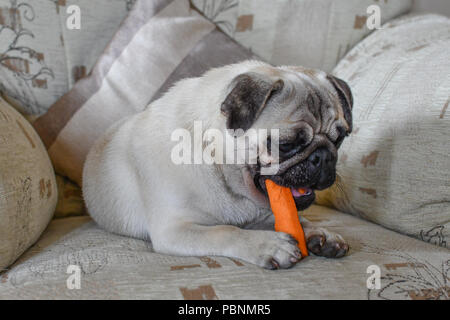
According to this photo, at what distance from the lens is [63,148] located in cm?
161

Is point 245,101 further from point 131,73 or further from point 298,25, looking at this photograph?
point 298,25

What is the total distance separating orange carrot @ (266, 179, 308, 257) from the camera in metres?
1.08

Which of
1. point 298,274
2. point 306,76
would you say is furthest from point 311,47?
point 298,274

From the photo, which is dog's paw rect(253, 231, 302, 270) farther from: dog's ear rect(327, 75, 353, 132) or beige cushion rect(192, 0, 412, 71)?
beige cushion rect(192, 0, 412, 71)

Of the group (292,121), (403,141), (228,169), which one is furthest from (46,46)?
(403,141)

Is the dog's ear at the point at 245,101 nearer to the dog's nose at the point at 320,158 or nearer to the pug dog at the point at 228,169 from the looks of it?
the pug dog at the point at 228,169

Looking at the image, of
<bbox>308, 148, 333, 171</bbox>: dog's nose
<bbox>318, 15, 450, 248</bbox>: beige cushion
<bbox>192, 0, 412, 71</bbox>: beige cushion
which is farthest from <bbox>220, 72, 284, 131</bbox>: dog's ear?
<bbox>192, 0, 412, 71</bbox>: beige cushion

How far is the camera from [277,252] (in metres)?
0.97

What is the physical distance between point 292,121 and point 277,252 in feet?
1.06

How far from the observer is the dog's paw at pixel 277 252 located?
3.15 ft

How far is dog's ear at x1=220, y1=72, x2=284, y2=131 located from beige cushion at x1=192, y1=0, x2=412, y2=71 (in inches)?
36.2

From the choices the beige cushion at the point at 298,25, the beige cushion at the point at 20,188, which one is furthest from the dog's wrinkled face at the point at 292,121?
the beige cushion at the point at 298,25
